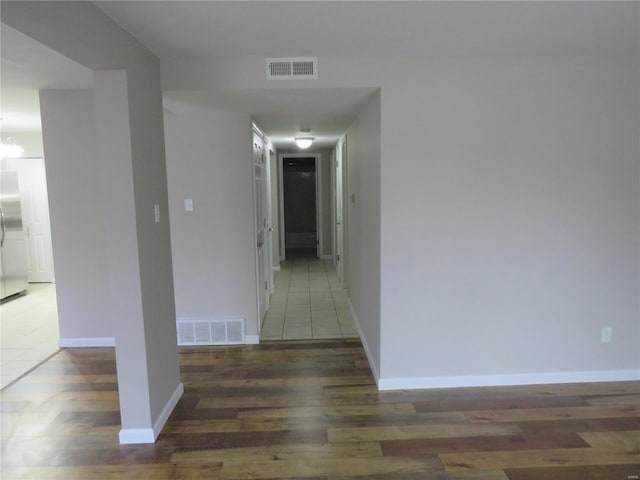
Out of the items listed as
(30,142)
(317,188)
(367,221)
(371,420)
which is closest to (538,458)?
(371,420)

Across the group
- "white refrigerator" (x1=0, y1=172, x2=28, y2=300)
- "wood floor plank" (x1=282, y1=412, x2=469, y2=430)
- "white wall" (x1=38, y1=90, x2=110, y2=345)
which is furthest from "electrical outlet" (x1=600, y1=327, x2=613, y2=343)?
"white refrigerator" (x1=0, y1=172, x2=28, y2=300)

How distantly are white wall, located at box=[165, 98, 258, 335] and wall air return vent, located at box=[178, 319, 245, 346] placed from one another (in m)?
0.06

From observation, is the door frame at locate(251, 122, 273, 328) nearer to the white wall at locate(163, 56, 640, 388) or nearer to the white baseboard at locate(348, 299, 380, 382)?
the white baseboard at locate(348, 299, 380, 382)

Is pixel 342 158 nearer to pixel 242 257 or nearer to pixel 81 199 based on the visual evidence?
pixel 242 257

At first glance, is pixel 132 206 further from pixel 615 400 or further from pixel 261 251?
pixel 615 400

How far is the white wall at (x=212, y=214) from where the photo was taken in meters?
3.55

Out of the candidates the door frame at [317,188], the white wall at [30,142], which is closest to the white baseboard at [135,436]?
the white wall at [30,142]

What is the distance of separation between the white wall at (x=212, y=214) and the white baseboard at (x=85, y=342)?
2.29 ft

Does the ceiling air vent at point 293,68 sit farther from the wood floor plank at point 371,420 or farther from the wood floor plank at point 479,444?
the wood floor plank at point 479,444

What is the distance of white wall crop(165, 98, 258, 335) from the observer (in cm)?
355

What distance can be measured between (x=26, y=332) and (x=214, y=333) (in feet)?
6.71

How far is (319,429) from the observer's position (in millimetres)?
2424

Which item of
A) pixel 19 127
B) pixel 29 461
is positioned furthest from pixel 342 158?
pixel 29 461

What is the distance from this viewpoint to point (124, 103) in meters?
2.09
